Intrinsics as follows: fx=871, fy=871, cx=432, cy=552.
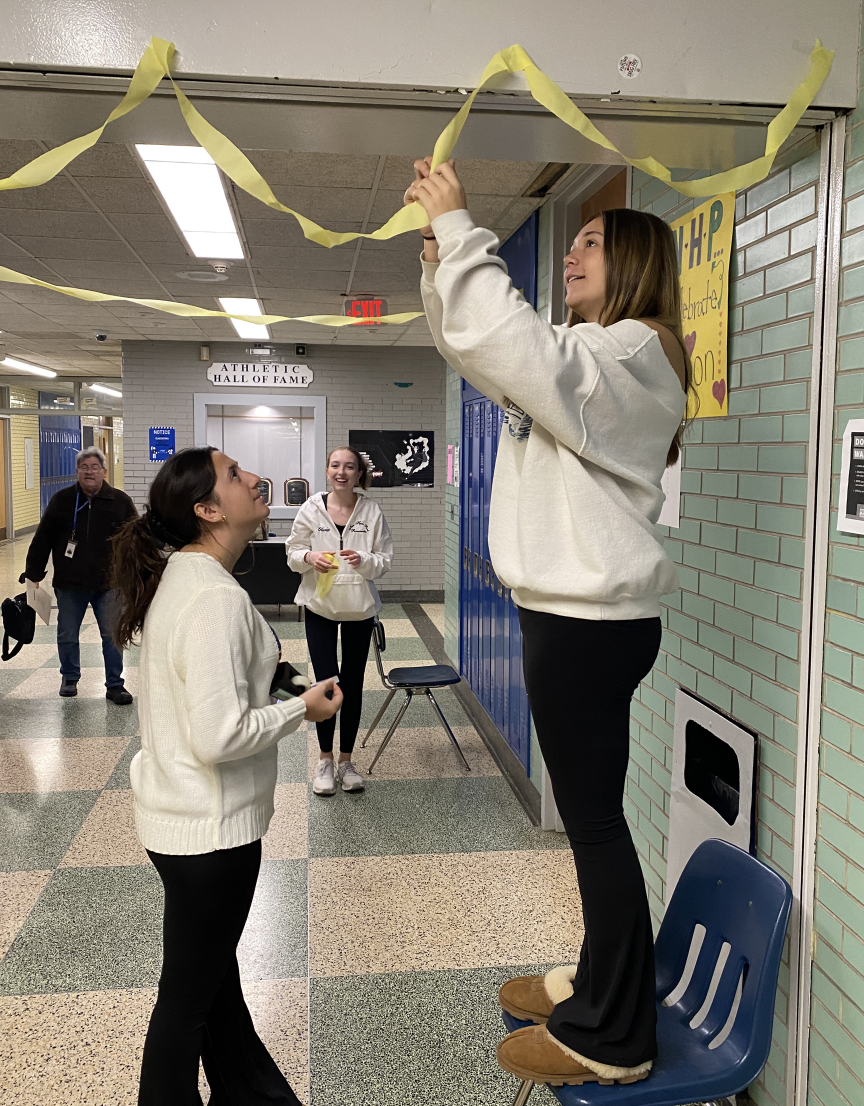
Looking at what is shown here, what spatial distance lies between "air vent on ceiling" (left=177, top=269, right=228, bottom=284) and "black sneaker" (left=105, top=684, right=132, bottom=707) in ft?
9.53

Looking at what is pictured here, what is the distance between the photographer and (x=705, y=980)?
6.05ft

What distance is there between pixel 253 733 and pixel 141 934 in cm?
182

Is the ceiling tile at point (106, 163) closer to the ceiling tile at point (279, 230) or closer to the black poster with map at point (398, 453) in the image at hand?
the ceiling tile at point (279, 230)

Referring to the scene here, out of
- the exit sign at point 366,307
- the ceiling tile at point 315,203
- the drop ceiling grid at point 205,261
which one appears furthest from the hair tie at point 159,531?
the exit sign at point 366,307

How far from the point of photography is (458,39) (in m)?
1.59

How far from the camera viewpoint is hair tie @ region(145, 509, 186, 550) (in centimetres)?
186

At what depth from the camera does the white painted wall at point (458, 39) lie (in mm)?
1528

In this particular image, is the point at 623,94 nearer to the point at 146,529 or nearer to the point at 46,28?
the point at 46,28

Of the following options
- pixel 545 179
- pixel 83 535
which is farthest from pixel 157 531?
pixel 83 535

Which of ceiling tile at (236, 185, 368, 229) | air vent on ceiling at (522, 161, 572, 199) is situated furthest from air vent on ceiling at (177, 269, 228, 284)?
air vent on ceiling at (522, 161, 572, 199)

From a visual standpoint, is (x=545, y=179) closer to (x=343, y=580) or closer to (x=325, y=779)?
(x=343, y=580)

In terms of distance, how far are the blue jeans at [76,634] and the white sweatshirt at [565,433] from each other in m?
5.12

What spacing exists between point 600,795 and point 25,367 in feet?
47.2

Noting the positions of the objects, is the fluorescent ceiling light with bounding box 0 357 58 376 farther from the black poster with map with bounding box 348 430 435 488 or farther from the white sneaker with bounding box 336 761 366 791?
the white sneaker with bounding box 336 761 366 791
